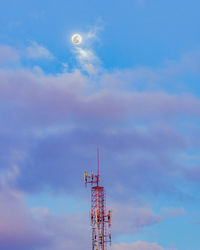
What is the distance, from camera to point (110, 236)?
198 metres

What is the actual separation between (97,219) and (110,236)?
21.1ft

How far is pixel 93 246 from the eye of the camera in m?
199

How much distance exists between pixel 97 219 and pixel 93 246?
8112 millimetres

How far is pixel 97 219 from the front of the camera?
199875mm

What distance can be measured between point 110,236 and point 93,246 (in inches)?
234
